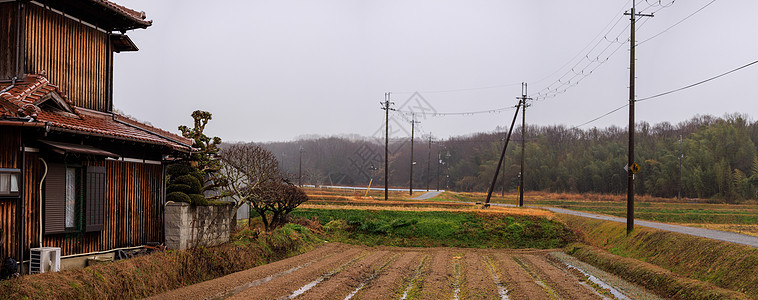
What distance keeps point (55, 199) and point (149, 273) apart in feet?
8.61

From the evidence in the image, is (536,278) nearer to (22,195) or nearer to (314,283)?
(314,283)

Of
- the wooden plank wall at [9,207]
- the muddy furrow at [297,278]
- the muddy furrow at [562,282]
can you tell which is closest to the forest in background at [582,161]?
the muddy furrow at [297,278]

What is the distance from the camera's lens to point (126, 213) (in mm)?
14375

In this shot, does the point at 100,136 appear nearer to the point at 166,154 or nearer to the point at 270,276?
the point at 166,154

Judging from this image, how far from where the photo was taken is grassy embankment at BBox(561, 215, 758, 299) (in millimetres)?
12936

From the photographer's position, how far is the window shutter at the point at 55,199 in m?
11.7

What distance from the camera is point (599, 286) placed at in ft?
50.0

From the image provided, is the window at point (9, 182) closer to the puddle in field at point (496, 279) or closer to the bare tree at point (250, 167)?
the puddle in field at point (496, 279)

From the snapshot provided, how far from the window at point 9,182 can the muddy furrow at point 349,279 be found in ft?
20.3

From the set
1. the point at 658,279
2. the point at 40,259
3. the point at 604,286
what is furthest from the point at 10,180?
the point at 658,279

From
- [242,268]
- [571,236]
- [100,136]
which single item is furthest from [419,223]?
[100,136]

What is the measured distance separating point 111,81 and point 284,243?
8759 millimetres

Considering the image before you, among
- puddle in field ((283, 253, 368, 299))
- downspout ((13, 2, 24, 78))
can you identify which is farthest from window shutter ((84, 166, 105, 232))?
puddle in field ((283, 253, 368, 299))

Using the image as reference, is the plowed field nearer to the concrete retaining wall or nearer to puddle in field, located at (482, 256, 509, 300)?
puddle in field, located at (482, 256, 509, 300)
